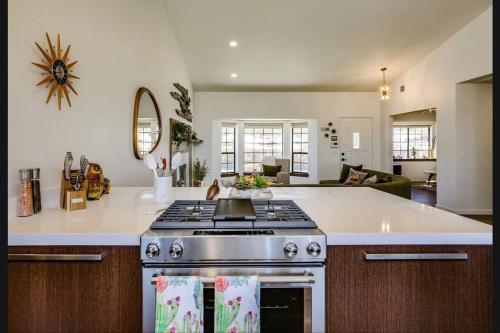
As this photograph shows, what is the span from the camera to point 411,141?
35.6 ft

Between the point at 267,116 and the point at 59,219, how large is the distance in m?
6.82

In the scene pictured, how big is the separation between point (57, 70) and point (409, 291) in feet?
6.40

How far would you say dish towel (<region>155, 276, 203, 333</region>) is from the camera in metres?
1.02

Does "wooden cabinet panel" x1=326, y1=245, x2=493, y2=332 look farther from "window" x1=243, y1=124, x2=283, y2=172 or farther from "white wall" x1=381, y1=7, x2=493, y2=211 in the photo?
"window" x1=243, y1=124, x2=283, y2=172

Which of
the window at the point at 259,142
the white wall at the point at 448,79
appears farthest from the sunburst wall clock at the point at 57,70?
the window at the point at 259,142

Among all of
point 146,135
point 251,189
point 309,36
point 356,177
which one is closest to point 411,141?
point 356,177

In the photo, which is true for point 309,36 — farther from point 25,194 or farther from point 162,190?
point 25,194

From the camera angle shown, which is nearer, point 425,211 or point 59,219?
point 59,219

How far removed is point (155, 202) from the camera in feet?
5.57

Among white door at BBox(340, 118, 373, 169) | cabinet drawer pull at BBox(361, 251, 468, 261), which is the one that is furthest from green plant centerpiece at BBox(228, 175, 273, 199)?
white door at BBox(340, 118, 373, 169)

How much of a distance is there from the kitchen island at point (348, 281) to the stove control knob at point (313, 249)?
55mm

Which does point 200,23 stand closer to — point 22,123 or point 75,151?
point 75,151

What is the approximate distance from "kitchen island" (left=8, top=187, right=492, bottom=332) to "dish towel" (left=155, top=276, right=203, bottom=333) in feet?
0.41

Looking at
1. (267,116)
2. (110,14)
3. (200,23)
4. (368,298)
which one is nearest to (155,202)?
(368,298)
